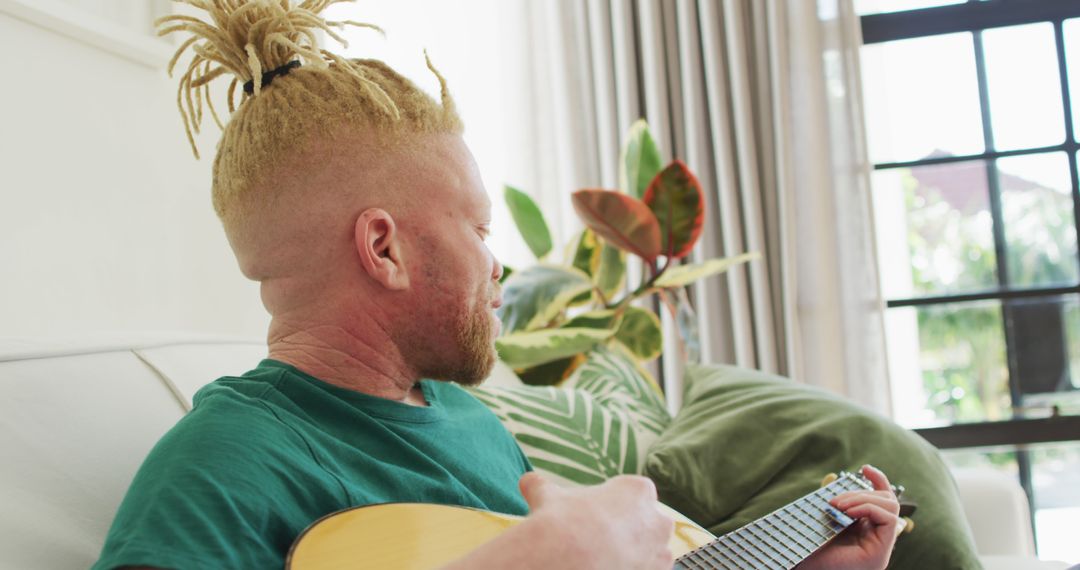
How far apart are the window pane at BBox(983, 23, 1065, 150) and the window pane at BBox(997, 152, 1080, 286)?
0.07 metres

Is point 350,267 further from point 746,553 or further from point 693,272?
point 693,272

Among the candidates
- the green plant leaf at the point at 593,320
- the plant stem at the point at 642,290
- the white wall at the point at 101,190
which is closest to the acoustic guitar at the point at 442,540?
the white wall at the point at 101,190

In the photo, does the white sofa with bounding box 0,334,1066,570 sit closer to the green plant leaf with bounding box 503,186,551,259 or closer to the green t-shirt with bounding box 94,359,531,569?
the green t-shirt with bounding box 94,359,531,569

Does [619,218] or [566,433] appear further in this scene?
[619,218]

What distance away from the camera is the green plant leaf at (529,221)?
85.1 inches

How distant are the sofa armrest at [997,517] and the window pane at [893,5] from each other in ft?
5.69

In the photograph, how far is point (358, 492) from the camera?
752mm

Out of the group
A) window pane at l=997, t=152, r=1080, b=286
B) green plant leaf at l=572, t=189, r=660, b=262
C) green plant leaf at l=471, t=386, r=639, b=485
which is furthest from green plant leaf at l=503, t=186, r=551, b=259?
window pane at l=997, t=152, r=1080, b=286

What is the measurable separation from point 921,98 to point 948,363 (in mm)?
807

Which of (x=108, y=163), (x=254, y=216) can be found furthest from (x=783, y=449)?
(x=108, y=163)

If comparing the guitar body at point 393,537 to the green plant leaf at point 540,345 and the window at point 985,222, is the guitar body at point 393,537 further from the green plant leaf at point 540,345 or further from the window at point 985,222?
the window at point 985,222

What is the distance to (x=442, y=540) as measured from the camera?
69 centimetres

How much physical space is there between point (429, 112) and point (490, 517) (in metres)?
0.40

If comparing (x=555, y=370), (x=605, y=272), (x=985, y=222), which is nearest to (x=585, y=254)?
(x=605, y=272)
